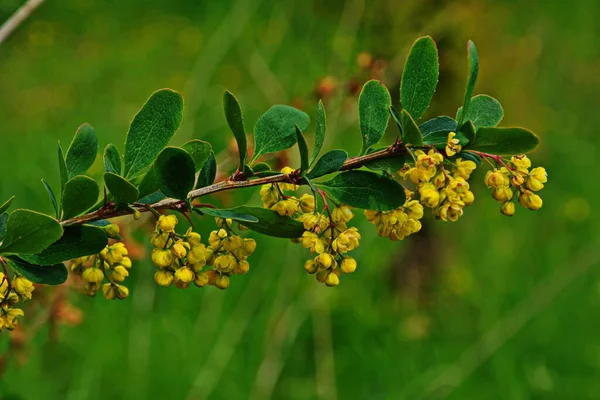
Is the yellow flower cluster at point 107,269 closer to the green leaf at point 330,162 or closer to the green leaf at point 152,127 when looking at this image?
the green leaf at point 152,127

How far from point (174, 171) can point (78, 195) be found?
0.23 ft

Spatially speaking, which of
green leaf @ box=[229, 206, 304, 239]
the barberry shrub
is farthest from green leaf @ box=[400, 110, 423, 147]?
green leaf @ box=[229, 206, 304, 239]

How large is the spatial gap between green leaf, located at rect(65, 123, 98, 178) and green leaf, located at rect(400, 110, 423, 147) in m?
0.23

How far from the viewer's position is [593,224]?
2.45 m

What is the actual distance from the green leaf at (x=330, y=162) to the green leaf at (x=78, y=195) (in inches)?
6.2

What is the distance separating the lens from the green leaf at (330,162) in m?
0.57

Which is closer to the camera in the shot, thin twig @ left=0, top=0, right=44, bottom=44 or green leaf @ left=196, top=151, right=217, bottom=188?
green leaf @ left=196, top=151, right=217, bottom=188

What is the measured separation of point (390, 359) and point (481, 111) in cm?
138

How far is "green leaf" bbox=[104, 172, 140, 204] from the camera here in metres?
0.52

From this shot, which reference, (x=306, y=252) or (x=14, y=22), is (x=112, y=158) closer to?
(x=14, y=22)

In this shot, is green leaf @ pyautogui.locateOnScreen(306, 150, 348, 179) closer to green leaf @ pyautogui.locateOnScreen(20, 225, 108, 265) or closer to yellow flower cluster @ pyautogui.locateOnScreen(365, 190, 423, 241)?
yellow flower cluster @ pyautogui.locateOnScreen(365, 190, 423, 241)

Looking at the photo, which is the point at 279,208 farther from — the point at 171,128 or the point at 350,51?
the point at 350,51

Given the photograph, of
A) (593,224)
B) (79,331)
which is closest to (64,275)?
(79,331)

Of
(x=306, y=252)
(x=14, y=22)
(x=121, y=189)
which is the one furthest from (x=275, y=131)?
(x=306, y=252)
